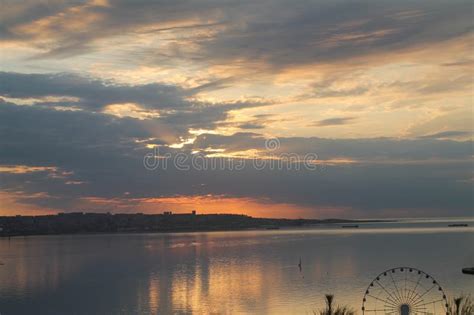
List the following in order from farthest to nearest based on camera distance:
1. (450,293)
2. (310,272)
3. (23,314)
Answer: (310,272), (450,293), (23,314)

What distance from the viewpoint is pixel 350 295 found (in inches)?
2248

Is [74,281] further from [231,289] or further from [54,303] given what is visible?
[231,289]

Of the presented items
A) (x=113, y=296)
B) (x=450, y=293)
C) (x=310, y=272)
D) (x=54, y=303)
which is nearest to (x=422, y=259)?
(x=310, y=272)

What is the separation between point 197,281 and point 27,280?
2703cm

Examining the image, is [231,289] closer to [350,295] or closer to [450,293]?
[350,295]

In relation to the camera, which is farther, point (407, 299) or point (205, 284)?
point (205, 284)

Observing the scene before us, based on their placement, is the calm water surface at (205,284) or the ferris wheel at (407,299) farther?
the calm water surface at (205,284)

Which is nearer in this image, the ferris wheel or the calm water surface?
the ferris wheel

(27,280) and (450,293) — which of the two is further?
(27,280)

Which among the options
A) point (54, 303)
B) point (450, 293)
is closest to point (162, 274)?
point (54, 303)

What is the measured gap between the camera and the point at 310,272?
78938 millimetres

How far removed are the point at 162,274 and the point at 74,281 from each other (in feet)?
42.0

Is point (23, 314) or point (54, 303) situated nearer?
point (23, 314)

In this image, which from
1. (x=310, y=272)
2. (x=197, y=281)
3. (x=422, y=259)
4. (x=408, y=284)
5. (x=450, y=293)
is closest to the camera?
(x=450, y=293)
